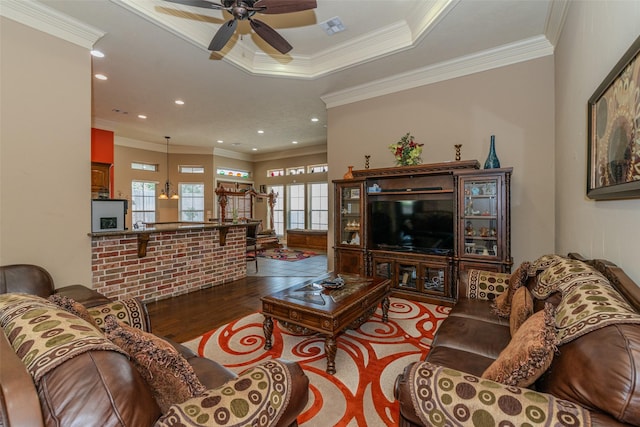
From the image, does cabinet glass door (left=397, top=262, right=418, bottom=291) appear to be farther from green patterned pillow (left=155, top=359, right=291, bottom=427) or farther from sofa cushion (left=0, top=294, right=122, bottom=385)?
sofa cushion (left=0, top=294, right=122, bottom=385)

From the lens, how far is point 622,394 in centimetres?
89

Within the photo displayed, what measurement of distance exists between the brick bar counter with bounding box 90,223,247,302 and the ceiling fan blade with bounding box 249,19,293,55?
9.41ft

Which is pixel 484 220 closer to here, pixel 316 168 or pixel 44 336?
pixel 44 336

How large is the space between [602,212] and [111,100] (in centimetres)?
719

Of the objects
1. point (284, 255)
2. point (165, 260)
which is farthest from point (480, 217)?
point (284, 255)

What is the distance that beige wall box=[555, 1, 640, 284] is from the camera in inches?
60.5

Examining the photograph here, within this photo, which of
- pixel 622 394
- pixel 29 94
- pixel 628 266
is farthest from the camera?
pixel 29 94

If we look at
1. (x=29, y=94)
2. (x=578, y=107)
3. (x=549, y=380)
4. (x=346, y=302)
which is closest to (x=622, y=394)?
(x=549, y=380)

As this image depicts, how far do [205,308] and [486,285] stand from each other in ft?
11.0

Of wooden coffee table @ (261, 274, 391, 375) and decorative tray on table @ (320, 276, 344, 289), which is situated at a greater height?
decorative tray on table @ (320, 276, 344, 289)

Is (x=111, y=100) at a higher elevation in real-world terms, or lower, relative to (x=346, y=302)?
higher

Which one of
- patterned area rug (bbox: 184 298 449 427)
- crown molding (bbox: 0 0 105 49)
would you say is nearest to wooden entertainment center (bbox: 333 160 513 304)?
patterned area rug (bbox: 184 298 449 427)

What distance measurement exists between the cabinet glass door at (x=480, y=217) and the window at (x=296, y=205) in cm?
679

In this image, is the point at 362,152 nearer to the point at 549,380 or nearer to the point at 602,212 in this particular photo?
the point at 602,212
